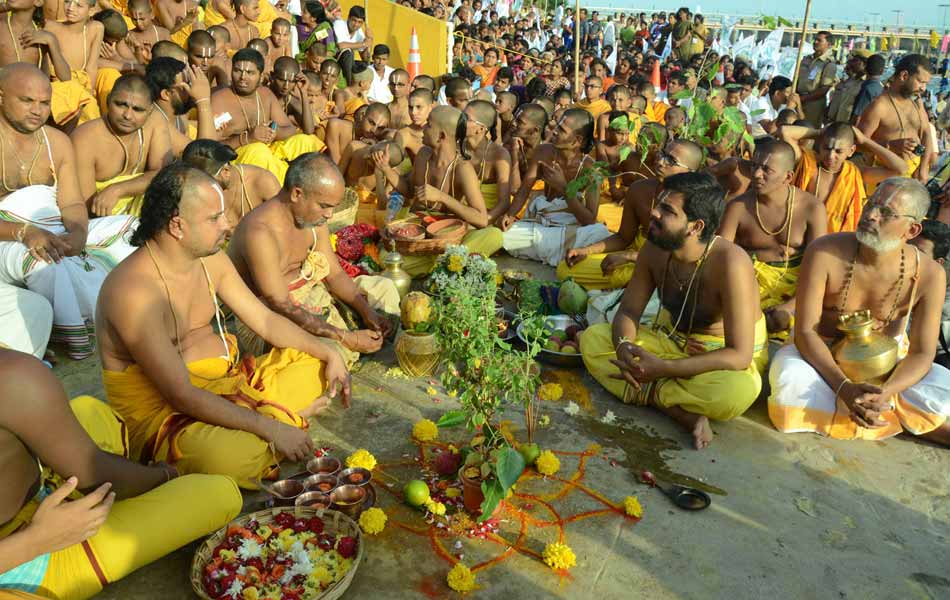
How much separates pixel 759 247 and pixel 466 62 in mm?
13173

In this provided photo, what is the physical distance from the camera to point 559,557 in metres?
3.41

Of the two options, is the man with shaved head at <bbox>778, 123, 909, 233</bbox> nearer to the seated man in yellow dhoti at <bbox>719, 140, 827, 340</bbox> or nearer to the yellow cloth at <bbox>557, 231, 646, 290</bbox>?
the seated man in yellow dhoti at <bbox>719, 140, 827, 340</bbox>

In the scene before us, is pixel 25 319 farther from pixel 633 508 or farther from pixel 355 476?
pixel 633 508

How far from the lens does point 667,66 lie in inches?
771

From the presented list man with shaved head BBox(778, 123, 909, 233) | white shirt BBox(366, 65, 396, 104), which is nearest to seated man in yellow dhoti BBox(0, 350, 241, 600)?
man with shaved head BBox(778, 123, 909, 233)

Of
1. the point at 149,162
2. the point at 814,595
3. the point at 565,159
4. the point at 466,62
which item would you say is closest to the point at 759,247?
the point at 565,159

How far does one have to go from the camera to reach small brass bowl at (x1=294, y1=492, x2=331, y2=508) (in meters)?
3.65

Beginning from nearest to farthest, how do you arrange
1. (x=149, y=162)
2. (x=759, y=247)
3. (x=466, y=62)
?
(x=759, y=247), (x=149, y=162), (x=466, y=62)

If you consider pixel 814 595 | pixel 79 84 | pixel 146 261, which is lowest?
pixel 814 595

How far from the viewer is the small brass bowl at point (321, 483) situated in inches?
148

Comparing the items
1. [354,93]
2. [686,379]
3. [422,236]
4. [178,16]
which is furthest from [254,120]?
[686,379]

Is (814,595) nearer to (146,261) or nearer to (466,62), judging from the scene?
(146,261)

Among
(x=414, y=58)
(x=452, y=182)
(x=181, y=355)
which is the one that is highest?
(x=414, y=58)

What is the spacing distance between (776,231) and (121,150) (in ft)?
19.7
